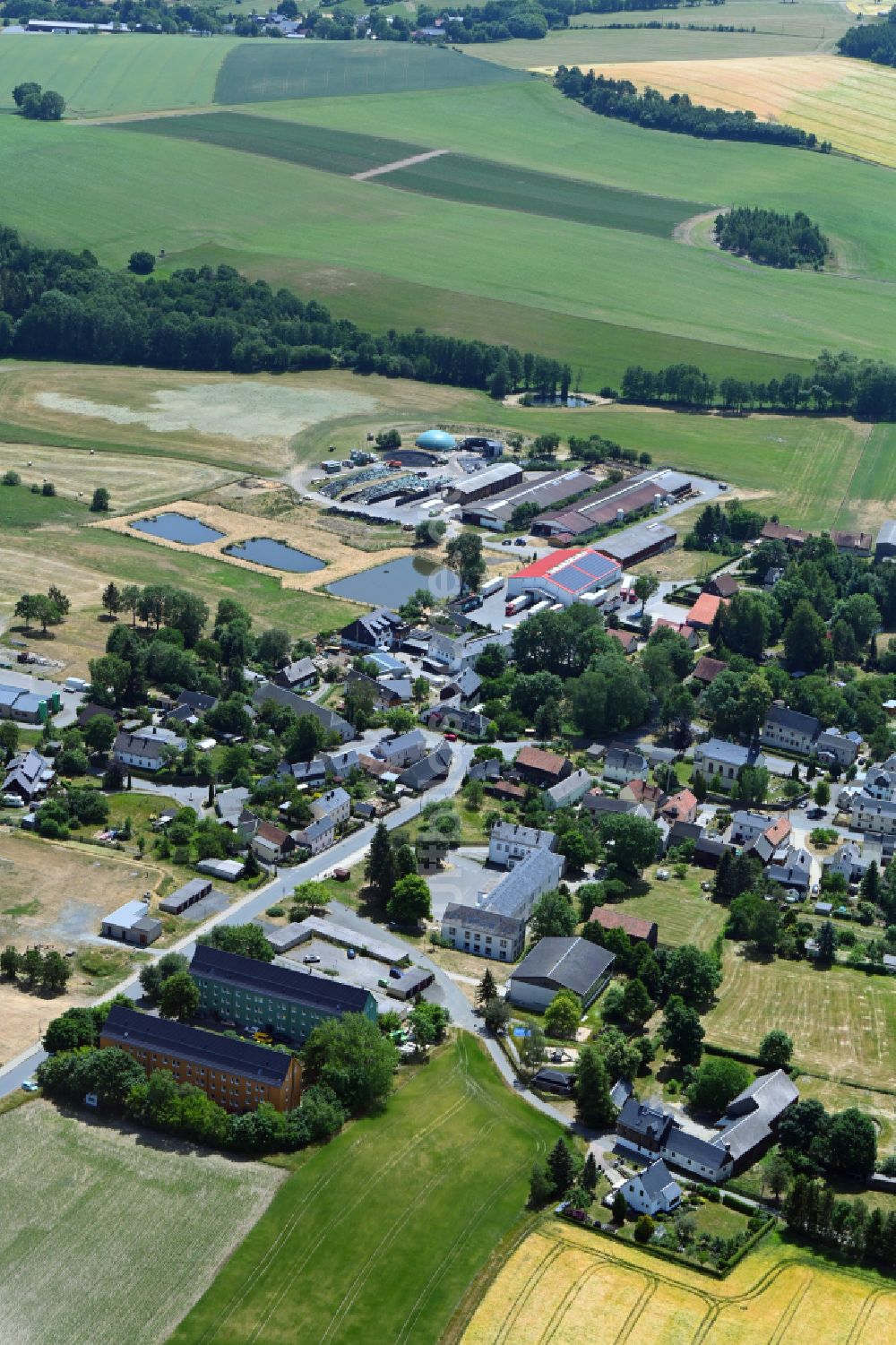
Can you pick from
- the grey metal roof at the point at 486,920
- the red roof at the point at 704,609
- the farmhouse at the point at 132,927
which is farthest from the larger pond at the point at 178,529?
the grey metal roof at the point at 486,920

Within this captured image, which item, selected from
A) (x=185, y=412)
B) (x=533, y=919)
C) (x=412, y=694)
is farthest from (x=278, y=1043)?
(x=185, y=412)

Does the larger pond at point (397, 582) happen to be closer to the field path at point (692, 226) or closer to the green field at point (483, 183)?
the field path at point (692, 226)

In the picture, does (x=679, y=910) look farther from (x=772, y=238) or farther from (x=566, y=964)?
(x=772, y=238)

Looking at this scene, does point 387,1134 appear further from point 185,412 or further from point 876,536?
point 185,412

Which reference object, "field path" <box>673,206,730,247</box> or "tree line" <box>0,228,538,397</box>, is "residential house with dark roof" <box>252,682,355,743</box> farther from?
"field path" <box>673,206,730,247</box>

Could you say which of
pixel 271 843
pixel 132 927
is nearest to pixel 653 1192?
pixel 132 927

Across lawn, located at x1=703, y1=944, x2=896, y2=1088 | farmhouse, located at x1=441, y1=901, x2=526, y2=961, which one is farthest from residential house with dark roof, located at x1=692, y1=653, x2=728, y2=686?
farmhouse, located at x1=441, y1=901, x2=526, y2=961

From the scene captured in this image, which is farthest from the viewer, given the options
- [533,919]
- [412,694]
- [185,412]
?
[185,412]
